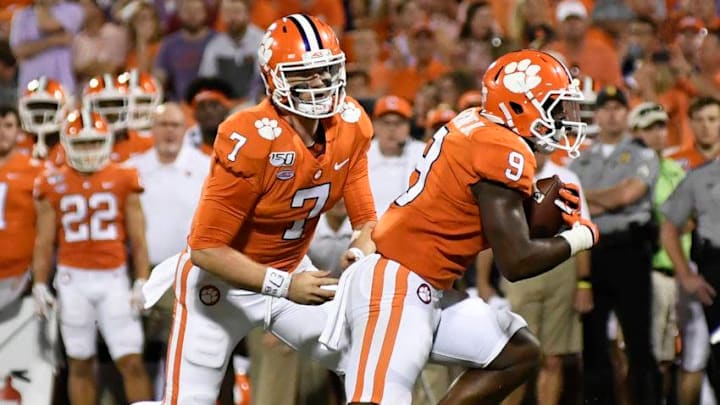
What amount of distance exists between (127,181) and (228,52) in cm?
246

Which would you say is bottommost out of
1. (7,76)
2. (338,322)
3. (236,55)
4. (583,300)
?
(583,300)

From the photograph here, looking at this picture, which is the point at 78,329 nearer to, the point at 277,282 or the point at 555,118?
the point at 277,282

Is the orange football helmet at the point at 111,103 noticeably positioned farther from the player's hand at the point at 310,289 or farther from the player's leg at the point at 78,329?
the player's hand at the point at 310,289

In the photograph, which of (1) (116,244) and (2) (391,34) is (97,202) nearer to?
(1) (116,244)

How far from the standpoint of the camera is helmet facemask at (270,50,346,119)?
186 inches

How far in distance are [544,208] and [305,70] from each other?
3.06 ft

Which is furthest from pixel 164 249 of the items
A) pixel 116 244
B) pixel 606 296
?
pixel 606 296

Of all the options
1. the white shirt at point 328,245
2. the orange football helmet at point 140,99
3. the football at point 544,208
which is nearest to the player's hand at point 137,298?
the white shirt at point 328,245

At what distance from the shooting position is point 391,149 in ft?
24.3

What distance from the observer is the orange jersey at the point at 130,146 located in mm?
7824

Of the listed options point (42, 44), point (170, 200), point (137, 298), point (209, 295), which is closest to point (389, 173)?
point (170, 200)

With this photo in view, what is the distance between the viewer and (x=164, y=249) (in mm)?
7262

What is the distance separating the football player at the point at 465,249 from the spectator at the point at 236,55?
4.61 meters

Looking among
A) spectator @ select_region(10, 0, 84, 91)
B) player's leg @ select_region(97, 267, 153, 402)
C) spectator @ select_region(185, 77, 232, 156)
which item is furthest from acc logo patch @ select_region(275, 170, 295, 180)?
spectator @ select_region(10, 0, 84, 91)
